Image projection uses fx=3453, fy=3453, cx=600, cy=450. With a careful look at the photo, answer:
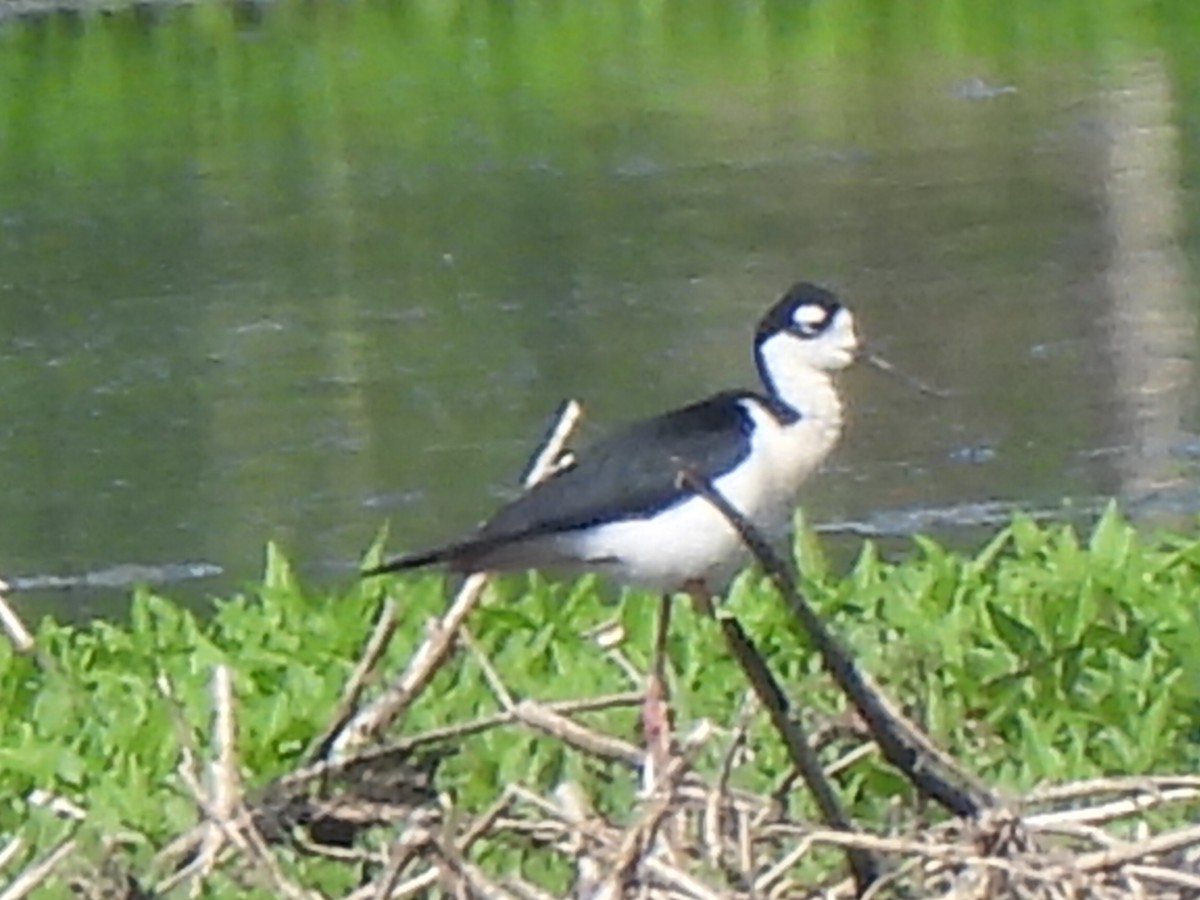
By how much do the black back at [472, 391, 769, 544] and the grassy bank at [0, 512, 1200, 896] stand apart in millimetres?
216

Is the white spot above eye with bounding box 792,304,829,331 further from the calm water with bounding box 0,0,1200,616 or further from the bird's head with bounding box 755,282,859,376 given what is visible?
the calm water with bounding box 0,0,1200,616

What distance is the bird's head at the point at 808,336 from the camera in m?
5.43

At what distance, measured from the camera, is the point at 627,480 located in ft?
17.9

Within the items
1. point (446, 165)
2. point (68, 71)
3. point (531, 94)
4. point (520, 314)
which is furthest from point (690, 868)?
point (68, 71)

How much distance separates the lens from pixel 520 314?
13680 mm

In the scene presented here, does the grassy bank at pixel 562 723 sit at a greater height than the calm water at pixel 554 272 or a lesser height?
greater

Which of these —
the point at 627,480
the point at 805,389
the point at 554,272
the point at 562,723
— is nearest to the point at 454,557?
the point at 627,480

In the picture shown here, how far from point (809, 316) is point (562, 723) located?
2058 mm

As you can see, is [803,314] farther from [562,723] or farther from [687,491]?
[562,723]

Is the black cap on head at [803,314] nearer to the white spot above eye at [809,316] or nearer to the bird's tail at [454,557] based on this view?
the white spot above eye at [809,316]

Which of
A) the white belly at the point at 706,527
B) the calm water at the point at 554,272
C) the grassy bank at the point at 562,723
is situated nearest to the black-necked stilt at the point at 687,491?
the white belly at the point at 706,527

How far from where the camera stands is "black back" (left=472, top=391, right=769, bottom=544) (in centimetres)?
539

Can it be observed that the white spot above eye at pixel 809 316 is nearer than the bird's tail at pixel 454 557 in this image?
No

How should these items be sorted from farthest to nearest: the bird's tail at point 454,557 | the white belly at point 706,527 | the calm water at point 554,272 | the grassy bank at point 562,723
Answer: the calm water at point 554,272
the white belly at point 706,527
the bird's tail at point 454,557
the grassy bank at point 562,723
